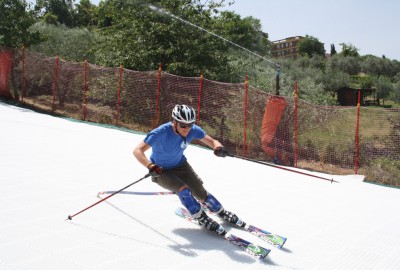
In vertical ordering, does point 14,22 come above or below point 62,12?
below

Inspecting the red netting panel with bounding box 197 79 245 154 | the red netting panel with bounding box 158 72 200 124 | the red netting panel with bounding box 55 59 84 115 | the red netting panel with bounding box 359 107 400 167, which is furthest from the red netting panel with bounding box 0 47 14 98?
the red netting panel with bounding box 359 107 400 167

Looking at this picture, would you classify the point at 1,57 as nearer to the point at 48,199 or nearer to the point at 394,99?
the point at 48,199

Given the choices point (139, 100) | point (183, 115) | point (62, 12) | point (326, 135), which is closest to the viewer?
point (183, 115)

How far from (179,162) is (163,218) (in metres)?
0.77

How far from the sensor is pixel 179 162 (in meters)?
5.00

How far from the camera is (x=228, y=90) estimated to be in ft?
39.8

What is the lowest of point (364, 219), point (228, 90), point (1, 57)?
point (364, 219)

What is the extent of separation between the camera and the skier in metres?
4.49

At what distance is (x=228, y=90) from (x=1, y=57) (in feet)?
37.5

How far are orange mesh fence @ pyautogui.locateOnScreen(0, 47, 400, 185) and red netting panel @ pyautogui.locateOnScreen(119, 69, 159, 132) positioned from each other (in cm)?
3

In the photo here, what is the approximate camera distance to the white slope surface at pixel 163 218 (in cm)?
400

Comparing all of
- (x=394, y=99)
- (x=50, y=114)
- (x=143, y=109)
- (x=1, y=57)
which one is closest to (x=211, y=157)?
(x=143, y=109)

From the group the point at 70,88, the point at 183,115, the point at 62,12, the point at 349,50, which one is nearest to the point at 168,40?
the point at 70,88

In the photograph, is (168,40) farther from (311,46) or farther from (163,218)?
(311,46)
